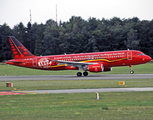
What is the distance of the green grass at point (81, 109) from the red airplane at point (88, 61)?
923 inches

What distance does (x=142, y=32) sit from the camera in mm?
109688

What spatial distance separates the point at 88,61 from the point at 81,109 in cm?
2876

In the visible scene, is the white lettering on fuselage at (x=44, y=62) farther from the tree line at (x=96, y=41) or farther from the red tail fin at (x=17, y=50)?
the tree line at (x=96, y=41)

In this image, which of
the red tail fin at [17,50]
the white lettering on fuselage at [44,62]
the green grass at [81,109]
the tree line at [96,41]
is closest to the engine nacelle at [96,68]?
the white lettering on fuselage at [44,62]

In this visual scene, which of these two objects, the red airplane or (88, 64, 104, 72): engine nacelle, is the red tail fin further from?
(88, 64, 104, 72): engine nacelle

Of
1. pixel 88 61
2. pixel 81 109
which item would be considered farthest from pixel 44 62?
pixel 81 109

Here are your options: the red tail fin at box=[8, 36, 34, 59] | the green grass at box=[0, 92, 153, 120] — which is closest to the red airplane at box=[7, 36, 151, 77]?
the red tail fin at box=[8, 36, 34, 59]

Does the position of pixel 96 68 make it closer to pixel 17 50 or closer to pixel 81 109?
pixel 17 50

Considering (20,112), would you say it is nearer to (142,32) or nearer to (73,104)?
(73,104)

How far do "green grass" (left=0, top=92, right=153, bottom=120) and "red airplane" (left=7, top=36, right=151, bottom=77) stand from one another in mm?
23436

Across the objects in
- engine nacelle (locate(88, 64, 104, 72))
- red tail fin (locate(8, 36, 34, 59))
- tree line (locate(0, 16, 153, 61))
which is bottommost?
engine nacelle (locate(88, 64, 104, 72))

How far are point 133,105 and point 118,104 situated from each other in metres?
Result: 0.92

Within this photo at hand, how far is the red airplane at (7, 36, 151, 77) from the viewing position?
4288 centimetres

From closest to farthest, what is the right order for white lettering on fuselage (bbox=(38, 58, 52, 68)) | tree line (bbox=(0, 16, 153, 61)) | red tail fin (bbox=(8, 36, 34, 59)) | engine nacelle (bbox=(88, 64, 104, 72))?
engine nacelle (bbox=(88, 64, 104, 72)) < white lettering on fuselage (bbox=(38, 58, 52, 68)) < red tail fin (bbox=(8, 36, 34, 59)) < tree line (bbox=(0, 16, 153, 61))
